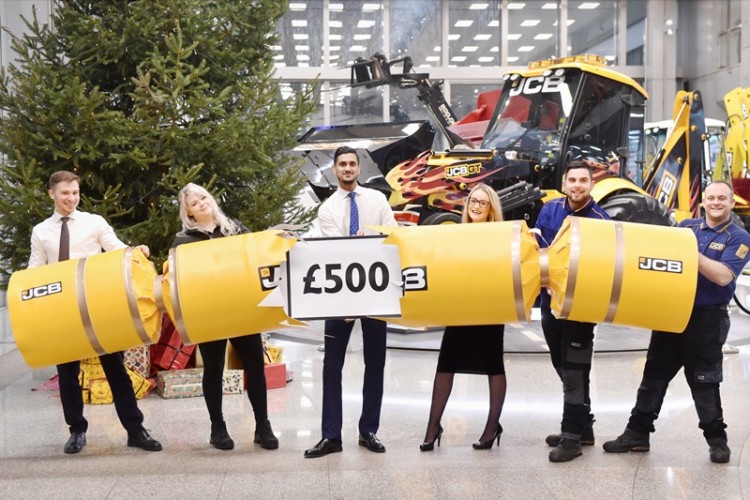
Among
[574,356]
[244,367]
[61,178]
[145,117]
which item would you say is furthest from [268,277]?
[145,117]

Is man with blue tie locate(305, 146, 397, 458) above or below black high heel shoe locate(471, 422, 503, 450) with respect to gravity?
above

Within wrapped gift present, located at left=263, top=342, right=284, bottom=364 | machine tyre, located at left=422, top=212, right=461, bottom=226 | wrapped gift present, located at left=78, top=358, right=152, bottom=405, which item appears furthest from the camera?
machine tyre, located at left=422, top=212, right=461, bottom=226

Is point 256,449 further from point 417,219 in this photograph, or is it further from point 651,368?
point 417,219

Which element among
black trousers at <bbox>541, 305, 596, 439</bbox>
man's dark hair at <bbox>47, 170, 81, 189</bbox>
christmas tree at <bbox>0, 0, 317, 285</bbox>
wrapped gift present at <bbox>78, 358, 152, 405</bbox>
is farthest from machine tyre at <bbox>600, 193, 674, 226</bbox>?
man's dark hair at <bbox>47, 170, 81, 189</bbox>

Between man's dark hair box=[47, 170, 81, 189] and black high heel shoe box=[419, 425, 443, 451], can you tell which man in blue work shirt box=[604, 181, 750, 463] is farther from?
man's dark hair box=[47, 170, 81, 189]

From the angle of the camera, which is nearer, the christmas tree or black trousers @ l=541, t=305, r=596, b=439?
black trousers @ l=541, t=305, r=596, b=439

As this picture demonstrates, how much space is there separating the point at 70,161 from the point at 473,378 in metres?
3.17

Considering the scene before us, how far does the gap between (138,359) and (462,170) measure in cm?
437

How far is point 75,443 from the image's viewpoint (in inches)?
187

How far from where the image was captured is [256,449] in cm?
475

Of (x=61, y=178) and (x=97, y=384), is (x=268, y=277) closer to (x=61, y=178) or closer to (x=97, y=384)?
(x=61, y=178)

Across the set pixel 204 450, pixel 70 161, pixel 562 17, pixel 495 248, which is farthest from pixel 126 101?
pixel 562 17

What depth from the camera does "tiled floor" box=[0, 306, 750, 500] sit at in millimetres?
4043

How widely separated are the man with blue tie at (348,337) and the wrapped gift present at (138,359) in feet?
6.59
